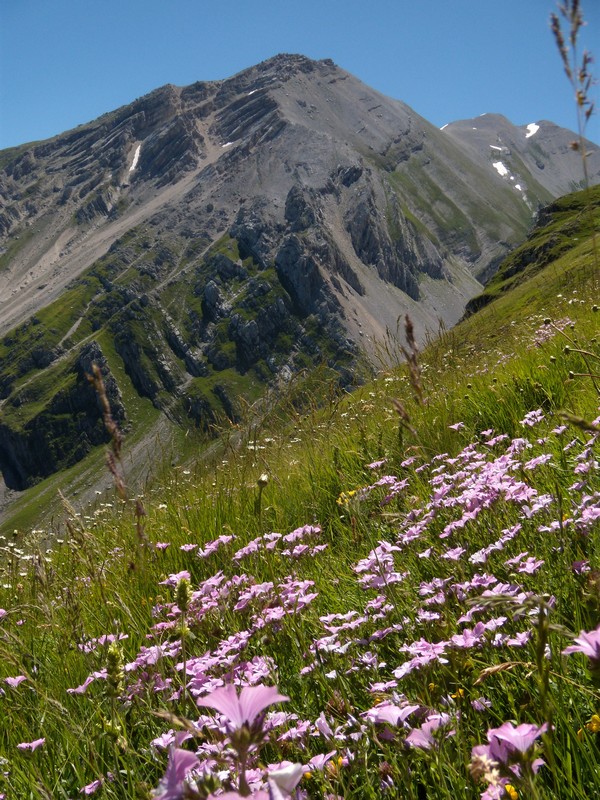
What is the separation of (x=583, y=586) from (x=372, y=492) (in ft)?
9.40

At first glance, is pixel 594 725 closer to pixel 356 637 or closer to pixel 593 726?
pixel 593 726

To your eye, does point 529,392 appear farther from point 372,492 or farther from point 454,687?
point 454,687

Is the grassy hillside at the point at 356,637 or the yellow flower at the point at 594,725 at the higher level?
the grassy hillside at the point at 356,637

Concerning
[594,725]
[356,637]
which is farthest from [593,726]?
[356,637]

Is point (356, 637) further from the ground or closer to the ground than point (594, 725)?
further from the ground

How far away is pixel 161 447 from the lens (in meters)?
8.06

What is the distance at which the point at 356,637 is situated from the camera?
9.64 ft

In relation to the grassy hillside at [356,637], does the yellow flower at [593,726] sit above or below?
below

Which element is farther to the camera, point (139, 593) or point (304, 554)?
point (139, 593)

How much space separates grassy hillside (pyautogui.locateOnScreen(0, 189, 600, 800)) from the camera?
6.06 ft

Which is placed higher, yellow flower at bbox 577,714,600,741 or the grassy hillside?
the grassy hillside

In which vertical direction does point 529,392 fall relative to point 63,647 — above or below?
below

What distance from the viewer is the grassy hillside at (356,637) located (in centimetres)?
185

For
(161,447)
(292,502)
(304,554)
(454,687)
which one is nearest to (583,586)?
(454,687)
